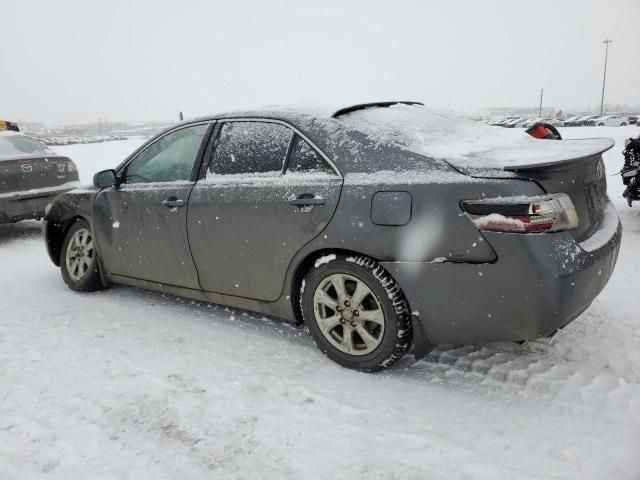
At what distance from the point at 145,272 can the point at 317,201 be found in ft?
5.89

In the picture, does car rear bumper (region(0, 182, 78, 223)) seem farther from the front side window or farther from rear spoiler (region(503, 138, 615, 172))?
rear spoiler (region(503, 138, 615, 172))

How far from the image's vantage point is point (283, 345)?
332cm

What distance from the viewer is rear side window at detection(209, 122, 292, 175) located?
317 centimetres

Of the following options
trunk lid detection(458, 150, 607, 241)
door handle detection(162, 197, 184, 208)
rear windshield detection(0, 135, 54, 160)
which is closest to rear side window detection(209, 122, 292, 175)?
door handle detection(162, 197, 184, 208)

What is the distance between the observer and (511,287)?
237cm

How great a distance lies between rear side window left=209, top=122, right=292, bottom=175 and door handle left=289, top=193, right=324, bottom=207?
0.94ft

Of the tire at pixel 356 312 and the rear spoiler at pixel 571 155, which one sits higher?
the rear spoiler at pixel 571 155

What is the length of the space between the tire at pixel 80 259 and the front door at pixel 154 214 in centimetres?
26

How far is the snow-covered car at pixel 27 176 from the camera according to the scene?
6602 mm

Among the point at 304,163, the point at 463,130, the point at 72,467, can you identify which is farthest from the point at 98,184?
the point at 463,130

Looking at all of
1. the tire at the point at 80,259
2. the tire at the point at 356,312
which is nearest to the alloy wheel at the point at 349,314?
the tire at the point at 356,312

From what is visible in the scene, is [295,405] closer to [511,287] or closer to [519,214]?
[511,287]

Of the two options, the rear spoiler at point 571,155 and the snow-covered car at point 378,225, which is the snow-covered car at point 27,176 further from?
the rear spoiler at point 571,155

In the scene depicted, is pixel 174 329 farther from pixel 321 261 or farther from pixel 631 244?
pixel 631 244
